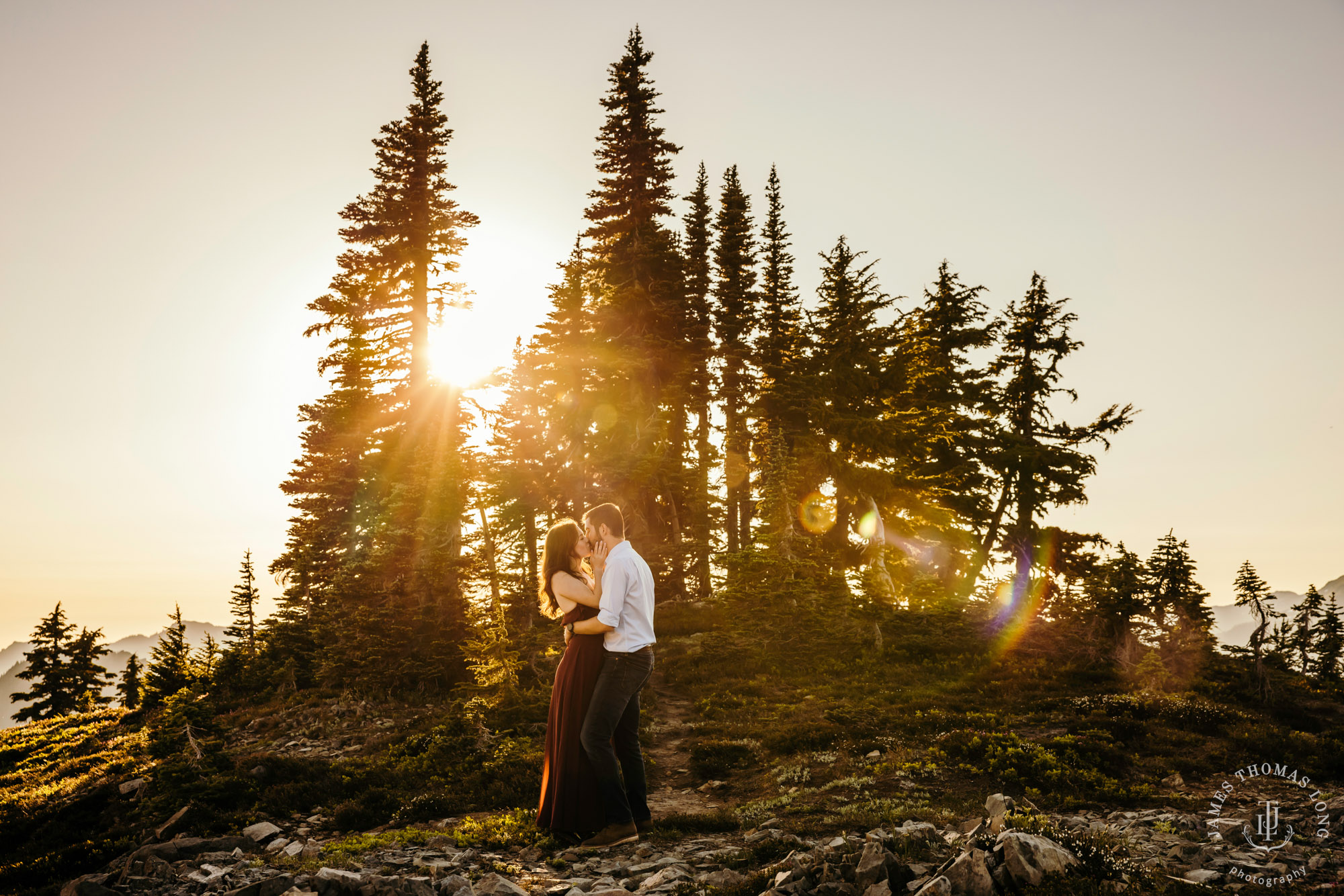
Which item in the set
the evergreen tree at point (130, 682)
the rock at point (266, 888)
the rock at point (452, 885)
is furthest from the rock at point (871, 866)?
the evergreen tree at point (130, 682)

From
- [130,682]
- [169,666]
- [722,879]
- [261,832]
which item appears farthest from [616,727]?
[130,682]

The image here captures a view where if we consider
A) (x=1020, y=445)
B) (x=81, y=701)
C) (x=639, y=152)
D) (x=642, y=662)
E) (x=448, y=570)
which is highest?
(x=639, y=152)

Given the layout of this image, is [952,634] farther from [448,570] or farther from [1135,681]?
[448,570]

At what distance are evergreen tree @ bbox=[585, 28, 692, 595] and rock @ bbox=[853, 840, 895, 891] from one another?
24.4 meters

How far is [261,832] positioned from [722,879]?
6503 mm

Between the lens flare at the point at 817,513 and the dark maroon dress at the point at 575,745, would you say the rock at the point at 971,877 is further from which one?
the lens flare at the point at 817,513

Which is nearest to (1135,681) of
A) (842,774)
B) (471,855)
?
(842,774)

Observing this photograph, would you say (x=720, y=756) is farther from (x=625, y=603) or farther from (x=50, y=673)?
(x=50, y=673)

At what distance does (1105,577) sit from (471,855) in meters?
18.1

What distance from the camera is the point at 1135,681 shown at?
16750 millimetres

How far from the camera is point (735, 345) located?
34.3 metres

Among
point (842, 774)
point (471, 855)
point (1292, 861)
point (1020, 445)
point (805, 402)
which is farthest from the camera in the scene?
point (1020, 445)

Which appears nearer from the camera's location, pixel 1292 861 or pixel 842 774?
pixel 1292 861

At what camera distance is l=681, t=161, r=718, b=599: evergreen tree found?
3173 centimetres
